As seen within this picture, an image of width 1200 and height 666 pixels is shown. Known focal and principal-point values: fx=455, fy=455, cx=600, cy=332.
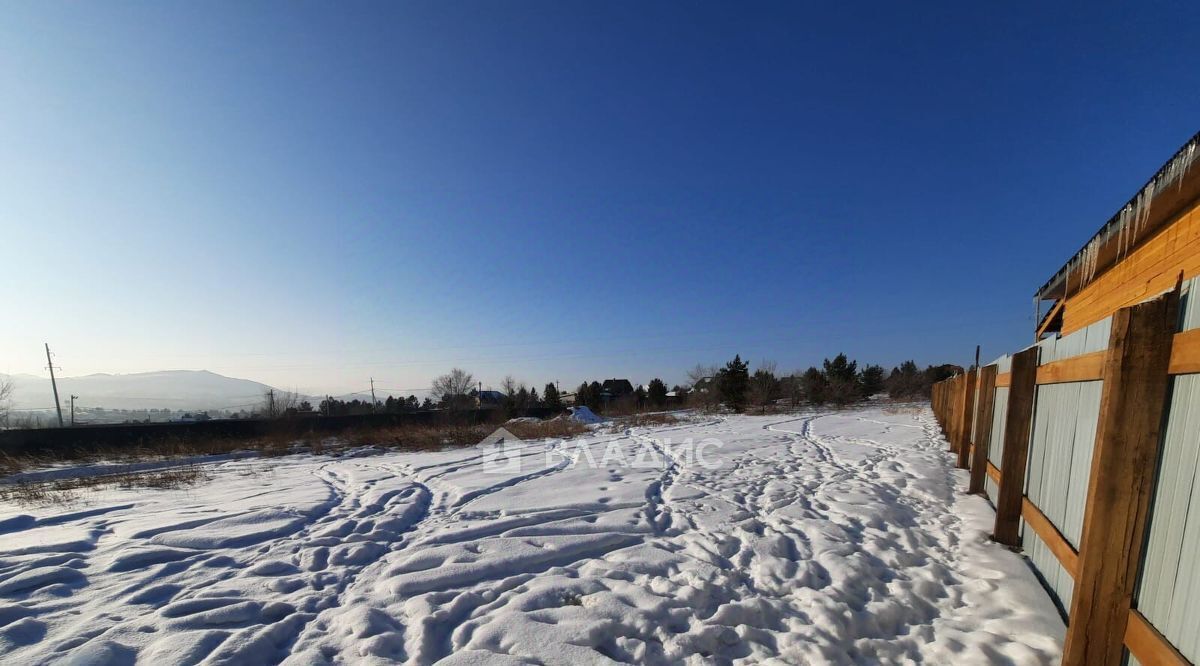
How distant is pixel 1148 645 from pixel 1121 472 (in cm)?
59

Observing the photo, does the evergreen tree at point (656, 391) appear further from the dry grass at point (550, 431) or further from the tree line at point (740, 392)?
the dry grass at point (550, 431)

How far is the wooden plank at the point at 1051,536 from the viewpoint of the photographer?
7.73ft

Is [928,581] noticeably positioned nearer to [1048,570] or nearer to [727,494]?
[1048,570]

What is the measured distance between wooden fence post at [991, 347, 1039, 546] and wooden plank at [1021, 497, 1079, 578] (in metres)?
0.09

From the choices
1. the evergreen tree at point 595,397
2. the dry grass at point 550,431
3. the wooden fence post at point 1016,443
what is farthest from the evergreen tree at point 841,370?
the wooden fence post at point 1016,443

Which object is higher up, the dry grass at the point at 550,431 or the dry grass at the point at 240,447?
the dry grass at the point at 550,431

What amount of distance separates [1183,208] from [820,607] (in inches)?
162

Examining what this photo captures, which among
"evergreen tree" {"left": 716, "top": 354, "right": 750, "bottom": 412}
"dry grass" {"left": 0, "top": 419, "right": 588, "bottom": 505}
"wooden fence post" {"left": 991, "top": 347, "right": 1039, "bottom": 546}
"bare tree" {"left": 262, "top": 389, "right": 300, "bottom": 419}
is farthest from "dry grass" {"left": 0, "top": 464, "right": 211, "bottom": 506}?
"evergreen tree" {"left": 716, "top": 354, "right": 750, "bottom": 412}

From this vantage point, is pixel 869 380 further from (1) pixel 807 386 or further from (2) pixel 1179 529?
(2) pixel 1179 529

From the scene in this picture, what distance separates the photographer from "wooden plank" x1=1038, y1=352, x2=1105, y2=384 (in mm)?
2189

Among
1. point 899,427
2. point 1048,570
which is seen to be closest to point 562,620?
point 1048,570

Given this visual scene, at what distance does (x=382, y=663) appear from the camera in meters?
2.43

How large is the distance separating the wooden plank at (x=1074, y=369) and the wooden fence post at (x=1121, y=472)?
0.49 meters

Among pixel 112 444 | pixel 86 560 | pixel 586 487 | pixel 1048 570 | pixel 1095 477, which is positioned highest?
pixel 1095 477
